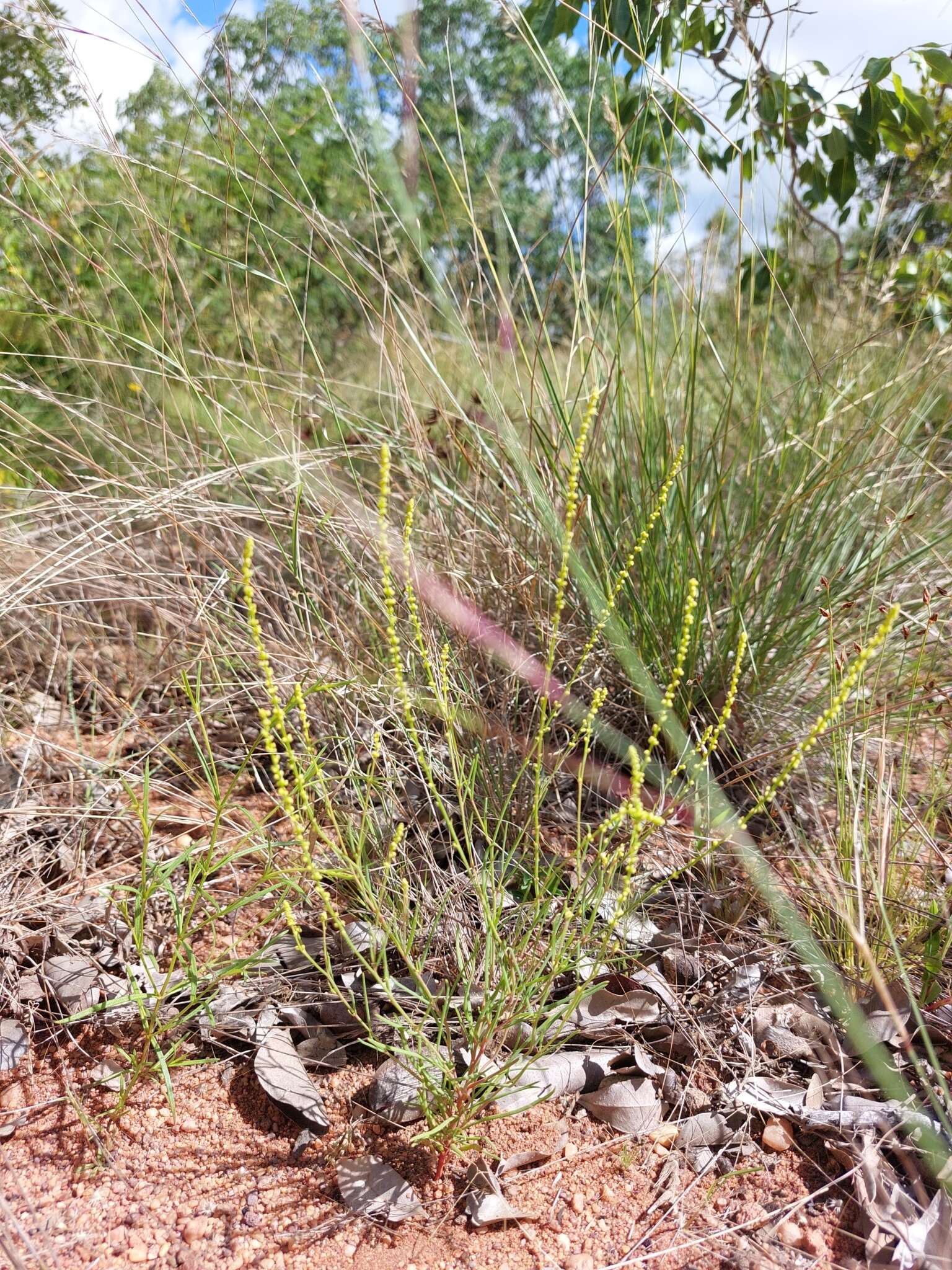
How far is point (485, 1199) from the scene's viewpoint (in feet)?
3.45

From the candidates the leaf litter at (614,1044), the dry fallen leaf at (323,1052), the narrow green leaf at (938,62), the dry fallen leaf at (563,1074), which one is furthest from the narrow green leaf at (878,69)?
the dry fallen leaf at (323,1052)

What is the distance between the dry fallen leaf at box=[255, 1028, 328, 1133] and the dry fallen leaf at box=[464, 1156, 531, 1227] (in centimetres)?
20

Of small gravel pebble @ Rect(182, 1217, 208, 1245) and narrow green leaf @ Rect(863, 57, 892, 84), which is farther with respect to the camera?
narrow green leaf @ Rect(863, 57, 892, 84)

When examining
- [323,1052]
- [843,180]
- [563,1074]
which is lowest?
[323,1052]

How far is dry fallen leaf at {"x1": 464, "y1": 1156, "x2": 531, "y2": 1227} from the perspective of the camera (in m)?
1.04

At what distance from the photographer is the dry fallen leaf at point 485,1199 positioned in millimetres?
1038

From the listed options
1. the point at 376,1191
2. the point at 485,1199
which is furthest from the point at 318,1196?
the point at 485,1199

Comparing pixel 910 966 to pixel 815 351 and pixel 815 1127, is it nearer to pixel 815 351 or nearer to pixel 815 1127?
pixel 815 1127

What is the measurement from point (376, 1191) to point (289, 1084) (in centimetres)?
19

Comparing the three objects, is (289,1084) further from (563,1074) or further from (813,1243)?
(813,1243)

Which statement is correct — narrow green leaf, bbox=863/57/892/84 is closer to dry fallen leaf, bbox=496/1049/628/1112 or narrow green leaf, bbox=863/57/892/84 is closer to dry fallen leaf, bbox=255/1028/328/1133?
dry fallen leaf, bbox=496/1049/628/1112

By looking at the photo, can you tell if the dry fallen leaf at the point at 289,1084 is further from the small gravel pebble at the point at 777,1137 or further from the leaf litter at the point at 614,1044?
the small gravel pebble at the point at 777,1137

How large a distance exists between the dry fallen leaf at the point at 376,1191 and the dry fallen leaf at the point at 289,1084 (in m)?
0.09

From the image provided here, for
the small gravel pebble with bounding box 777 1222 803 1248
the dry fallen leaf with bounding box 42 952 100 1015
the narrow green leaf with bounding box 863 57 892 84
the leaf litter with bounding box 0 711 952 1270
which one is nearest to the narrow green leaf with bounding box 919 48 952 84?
the narrow green leaf with bounding box 863 57 892 84
